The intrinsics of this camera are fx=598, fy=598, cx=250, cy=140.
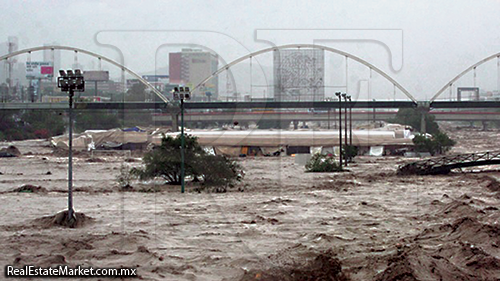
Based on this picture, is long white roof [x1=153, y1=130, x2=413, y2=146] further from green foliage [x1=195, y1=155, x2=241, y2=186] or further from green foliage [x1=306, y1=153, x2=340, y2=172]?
green foliage [x1=195, y1=155, x2=241, y2=186]

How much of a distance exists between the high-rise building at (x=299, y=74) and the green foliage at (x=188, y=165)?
63260 mm

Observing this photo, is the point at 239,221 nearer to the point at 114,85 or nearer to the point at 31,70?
the point at 31,70

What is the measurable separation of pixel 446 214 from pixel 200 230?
8.04 m

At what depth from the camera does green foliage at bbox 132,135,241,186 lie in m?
29.2

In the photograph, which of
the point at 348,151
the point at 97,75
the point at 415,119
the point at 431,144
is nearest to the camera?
the point at 348,151

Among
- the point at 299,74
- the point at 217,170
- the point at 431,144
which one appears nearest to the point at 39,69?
the point at 299,74

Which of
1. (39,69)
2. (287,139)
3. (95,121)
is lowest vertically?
(287,139)

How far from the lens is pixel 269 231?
16.5 metres

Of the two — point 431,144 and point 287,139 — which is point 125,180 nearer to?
point 287,139

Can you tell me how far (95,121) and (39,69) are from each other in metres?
47.7

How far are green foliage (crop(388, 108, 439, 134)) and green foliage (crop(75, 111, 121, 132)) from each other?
48.7 meters

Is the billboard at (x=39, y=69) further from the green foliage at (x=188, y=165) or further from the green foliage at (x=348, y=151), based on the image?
the green foliage at (x=188, y=165)

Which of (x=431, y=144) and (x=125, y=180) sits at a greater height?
(x=431, y=144)

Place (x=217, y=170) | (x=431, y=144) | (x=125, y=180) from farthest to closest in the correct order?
(x=431, y=144)
(x=125, y=180)
(x=217, y=170)
